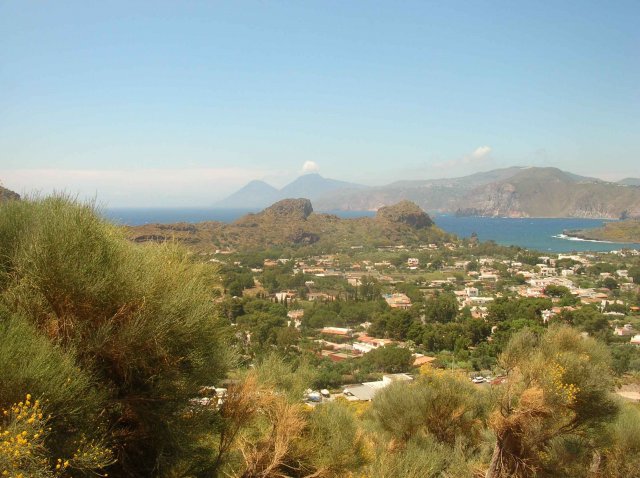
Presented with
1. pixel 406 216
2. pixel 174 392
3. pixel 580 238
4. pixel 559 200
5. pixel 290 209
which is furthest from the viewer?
pixel 559 200

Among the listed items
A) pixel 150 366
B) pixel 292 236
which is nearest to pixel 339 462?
pixel 150 366

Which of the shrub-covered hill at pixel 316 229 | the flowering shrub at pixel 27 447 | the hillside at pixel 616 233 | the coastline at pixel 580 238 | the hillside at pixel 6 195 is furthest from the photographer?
the hillside at pixel 616 233

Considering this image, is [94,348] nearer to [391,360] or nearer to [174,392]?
[174,392]

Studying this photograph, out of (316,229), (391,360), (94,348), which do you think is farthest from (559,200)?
(94,348)

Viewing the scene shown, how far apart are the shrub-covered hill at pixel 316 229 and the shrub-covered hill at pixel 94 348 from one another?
66.9m

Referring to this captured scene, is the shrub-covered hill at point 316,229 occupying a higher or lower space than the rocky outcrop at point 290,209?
lower

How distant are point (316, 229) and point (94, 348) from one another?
3389 inches

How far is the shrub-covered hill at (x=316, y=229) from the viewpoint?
251ft

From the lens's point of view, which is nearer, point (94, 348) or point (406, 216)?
point (94, 348)

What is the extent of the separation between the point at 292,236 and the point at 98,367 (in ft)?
260

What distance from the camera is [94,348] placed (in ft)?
10.1

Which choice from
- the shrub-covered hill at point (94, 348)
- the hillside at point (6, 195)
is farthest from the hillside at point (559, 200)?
the hillside at point (6, 195)

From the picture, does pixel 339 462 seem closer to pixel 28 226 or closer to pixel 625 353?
pixel 28 226

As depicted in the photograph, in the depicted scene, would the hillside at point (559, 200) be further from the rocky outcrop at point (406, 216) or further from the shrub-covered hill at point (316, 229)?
the shrub-covered hill at point (316, 229)
